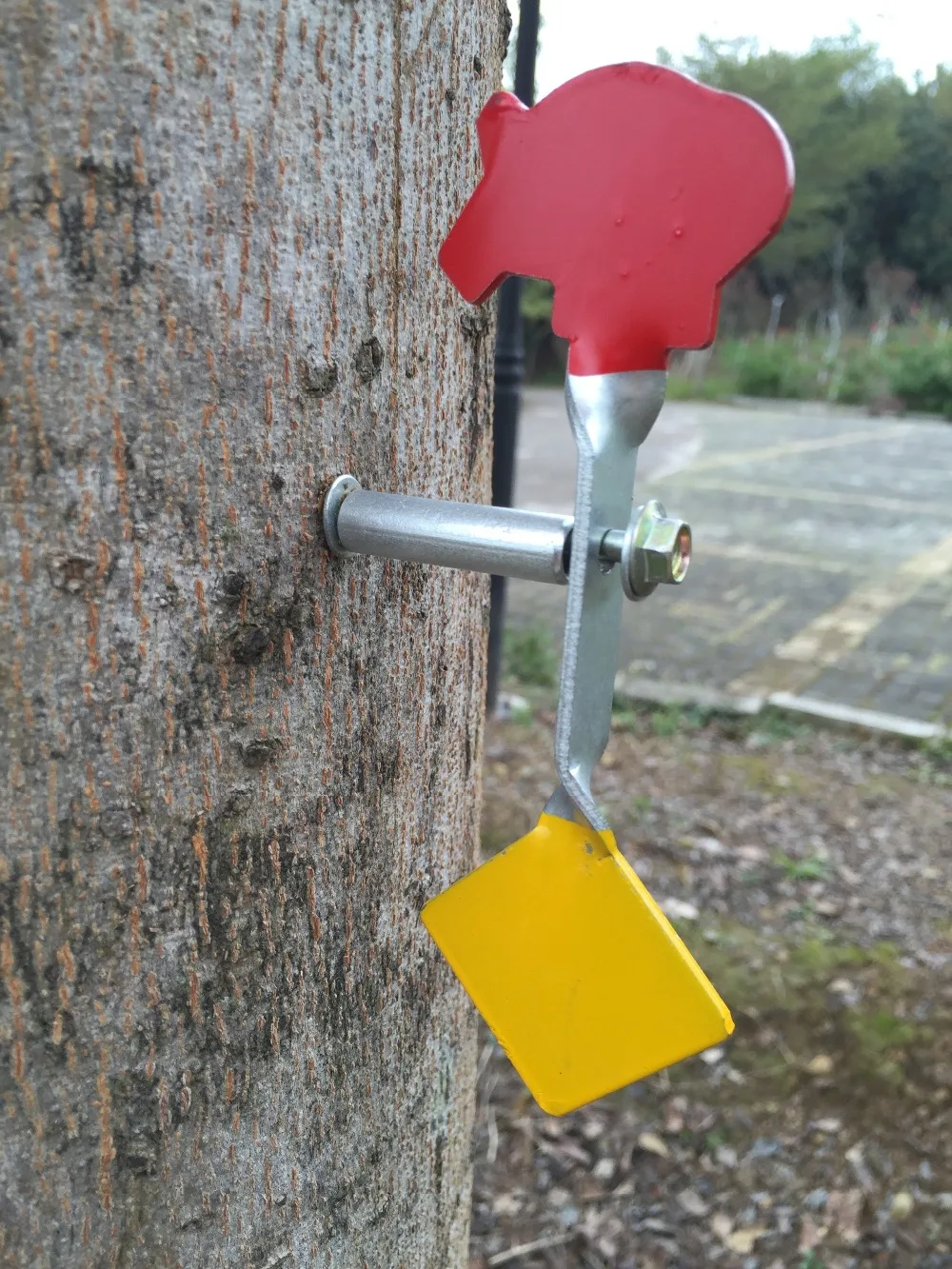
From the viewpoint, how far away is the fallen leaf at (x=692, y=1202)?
201cm

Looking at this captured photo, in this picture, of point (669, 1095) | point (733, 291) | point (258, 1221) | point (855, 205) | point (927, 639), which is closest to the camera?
point (258, 1221)

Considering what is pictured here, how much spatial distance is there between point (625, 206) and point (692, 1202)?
6.62ft

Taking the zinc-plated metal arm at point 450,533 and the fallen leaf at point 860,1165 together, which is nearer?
the zinc-plated metal arm at point 450,533

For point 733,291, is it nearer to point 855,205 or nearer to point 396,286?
point 855,205

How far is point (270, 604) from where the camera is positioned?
0.63 meters

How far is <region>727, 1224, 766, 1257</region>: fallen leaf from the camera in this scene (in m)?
1.92

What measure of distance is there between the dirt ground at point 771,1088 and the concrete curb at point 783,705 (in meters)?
0.60

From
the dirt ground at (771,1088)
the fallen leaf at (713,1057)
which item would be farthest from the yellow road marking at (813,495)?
the fallen leaf at (713,1057)

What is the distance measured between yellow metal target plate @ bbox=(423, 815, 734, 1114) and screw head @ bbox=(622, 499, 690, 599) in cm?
17

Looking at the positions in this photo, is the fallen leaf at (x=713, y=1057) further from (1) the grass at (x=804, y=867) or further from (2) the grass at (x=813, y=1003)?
(1) the grass at (x=804, y=867)

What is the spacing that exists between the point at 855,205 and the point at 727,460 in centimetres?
1761

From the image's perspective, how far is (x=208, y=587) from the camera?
1.96 feet

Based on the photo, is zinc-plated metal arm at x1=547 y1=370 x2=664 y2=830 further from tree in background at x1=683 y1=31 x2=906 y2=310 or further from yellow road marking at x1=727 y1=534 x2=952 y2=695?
tree in background at x1=683 y1=31 x2=906 y2=310

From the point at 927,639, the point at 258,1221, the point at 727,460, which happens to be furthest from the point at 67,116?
the point at 727,460
